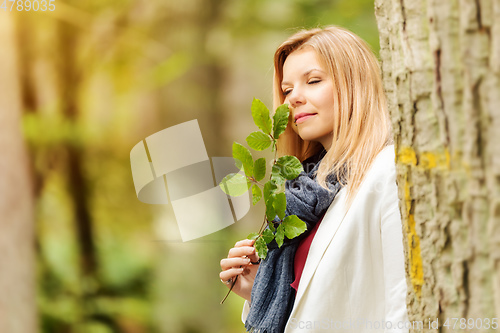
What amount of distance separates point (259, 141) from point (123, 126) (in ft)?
7.81

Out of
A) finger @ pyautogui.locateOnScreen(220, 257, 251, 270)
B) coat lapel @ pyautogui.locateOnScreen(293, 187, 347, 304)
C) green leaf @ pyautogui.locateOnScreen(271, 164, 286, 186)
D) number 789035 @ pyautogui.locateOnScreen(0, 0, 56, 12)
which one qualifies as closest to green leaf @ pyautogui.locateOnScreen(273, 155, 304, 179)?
green leaf @ pyautogui.locateOnScreen(271, 164, 286, 186)

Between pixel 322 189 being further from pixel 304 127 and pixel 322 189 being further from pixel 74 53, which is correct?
pixel 74 53

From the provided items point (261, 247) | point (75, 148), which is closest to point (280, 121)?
point (261, 247)

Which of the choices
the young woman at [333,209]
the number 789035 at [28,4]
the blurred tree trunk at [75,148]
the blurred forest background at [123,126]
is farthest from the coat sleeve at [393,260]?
the blurred tree trunk at [75,148]

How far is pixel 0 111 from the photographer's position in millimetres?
2662

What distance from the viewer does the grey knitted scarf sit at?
907 millimetres

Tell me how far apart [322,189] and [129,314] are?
2.42m

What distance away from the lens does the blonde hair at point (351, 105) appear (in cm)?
92

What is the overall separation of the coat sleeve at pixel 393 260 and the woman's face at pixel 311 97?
0.69ft

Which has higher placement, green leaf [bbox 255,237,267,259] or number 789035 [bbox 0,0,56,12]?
number 789035 [bbox 0,0,56,12]

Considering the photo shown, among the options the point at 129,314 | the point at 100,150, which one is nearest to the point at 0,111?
the point at 100,150

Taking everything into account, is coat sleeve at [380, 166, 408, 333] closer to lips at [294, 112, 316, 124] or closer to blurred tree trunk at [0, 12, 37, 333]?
lips at [294, 112, 316, 124]

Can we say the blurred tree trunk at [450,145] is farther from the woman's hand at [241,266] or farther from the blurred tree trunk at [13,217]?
the blurred tree trunk at [13,217]

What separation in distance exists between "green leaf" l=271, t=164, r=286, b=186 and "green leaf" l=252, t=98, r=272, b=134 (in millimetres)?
75
